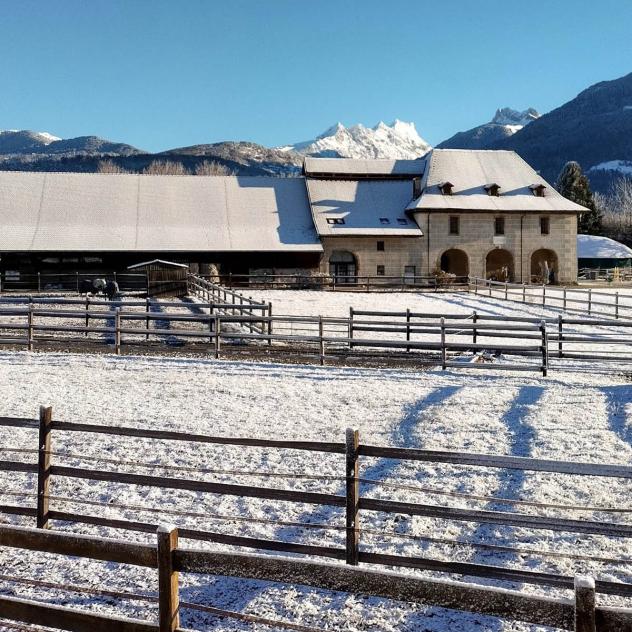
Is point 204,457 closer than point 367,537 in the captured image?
No

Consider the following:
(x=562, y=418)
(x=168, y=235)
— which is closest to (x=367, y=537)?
(x=562, y=418)

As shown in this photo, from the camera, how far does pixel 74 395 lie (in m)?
12.6

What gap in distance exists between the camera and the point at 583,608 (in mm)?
2648

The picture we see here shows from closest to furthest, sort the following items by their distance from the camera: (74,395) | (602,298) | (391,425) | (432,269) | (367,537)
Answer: (367,537), (391,425), (74,395), (602,298), (432,269)

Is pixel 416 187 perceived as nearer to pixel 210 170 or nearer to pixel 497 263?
pixel 497 263

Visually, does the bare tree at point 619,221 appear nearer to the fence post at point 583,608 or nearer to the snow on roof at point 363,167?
the snow on roof at point 363,167

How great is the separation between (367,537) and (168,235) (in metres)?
40.4

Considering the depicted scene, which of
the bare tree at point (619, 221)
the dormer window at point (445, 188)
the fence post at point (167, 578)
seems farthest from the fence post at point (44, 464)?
the bare tree at point (619, 221)

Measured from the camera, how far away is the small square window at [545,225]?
49.9 metres

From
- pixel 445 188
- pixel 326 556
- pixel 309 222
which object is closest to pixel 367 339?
pixel 326 556

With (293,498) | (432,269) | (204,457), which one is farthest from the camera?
(432,269)

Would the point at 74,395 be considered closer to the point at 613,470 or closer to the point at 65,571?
the point at 65,571

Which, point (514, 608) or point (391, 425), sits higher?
point (514, 608)

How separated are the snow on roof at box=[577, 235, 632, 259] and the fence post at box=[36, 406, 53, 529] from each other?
6714 cm
